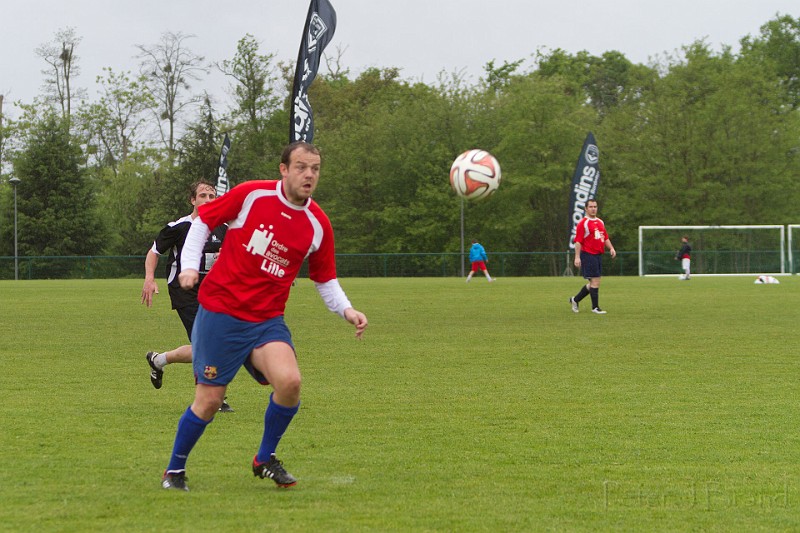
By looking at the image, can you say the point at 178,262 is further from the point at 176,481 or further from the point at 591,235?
the point at 591,235

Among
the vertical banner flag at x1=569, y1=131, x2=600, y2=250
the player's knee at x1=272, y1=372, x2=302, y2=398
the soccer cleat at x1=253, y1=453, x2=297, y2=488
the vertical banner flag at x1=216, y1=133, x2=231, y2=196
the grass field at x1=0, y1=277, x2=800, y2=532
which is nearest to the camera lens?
the grass field at x1=0, y1=277, x2=800, y2=532

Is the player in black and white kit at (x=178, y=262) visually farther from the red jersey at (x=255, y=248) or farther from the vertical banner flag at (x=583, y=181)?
the vertical banner flag at (x=583, y=181)

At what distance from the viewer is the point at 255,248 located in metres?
5.42

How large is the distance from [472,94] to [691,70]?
513 inches

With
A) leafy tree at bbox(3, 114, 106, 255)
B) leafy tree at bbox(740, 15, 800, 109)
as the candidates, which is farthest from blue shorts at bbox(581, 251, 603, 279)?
leafy tree at bbox(740, 15, 800, 109)

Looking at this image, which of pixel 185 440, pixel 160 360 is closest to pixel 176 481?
pixel 185 440

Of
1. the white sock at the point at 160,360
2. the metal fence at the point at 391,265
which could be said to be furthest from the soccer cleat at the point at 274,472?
the metal fence at the point at 391,265

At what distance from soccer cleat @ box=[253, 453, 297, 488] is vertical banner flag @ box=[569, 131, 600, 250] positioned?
134 feet

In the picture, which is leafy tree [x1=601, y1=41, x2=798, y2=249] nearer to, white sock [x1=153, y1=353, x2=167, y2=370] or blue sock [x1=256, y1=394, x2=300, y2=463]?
white sock [x1=153, y1=353, x2=167, y2=370]

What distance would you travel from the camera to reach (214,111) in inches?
2598

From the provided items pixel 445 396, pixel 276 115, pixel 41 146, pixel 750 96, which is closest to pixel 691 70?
pixel 750 96

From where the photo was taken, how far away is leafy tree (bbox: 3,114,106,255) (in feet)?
195

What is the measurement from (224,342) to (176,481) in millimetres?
751

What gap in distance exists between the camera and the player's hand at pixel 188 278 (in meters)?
5.14
